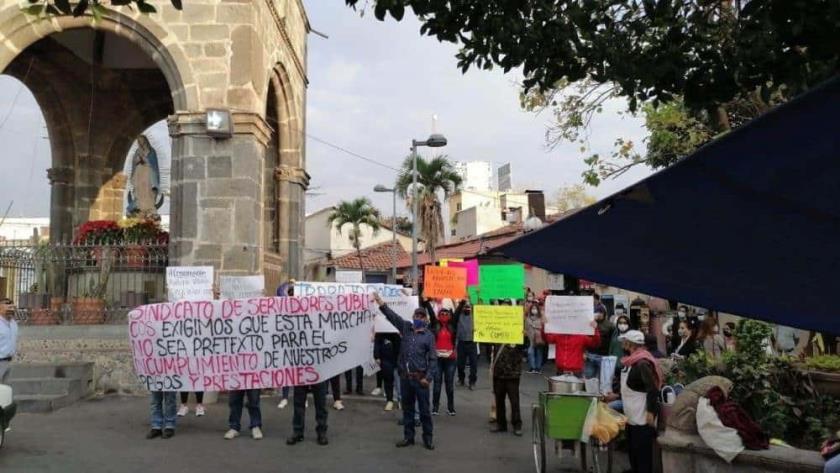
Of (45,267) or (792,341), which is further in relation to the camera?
(792,341)

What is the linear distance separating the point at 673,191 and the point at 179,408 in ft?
31.5

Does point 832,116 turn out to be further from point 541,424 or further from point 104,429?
point 104,429

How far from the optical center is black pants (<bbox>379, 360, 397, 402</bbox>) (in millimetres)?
11219

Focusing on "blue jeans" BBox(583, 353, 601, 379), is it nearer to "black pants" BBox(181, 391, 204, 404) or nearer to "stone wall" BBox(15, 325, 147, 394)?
"black pants" BBox(181, 391, 204, 404)

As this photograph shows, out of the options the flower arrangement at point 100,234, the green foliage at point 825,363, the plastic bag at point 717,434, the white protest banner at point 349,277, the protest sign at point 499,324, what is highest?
the flower arrangement at point 100,234

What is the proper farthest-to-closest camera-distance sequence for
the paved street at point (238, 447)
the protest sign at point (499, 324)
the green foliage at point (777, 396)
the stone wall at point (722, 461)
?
the protest sign at point (499, 324) < the paved street at point (238, 447) < the green foliage at point (777, 396) < the stone wall at point (722, 461)

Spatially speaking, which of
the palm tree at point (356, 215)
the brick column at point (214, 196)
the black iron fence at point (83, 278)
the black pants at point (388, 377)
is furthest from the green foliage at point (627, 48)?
the palm tree at point (356, 215)

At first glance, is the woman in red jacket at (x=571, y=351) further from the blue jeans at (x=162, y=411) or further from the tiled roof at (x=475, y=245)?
the tiled roof at (x=475, y=245)

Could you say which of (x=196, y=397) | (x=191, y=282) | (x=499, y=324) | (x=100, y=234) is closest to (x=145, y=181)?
(x=100, y=234)

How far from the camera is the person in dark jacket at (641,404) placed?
22.8ft

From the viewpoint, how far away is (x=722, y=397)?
5.98 metres

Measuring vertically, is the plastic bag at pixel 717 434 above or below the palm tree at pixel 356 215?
below

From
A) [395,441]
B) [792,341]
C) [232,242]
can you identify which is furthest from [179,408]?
[792,341]

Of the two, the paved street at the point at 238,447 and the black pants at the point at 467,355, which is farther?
the black pants at the point at 467,355
